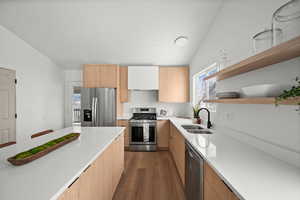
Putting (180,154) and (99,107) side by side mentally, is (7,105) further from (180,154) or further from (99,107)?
(180,154)

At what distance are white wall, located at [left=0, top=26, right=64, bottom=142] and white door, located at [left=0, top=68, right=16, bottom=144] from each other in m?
0.12

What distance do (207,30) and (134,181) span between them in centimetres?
A: 311

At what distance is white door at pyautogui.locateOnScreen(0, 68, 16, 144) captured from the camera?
9.13ft

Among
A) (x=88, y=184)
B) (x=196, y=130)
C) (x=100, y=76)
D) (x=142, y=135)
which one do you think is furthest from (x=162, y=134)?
(x=88, y=184)

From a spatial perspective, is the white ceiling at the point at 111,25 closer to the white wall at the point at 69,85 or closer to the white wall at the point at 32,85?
the white wall at the point at 32,85

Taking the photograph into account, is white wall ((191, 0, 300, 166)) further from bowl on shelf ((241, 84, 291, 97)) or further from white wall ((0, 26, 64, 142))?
white wall ((0, 26, 64, 142))

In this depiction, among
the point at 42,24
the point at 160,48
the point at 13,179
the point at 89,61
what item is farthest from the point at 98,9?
the point at 13,179

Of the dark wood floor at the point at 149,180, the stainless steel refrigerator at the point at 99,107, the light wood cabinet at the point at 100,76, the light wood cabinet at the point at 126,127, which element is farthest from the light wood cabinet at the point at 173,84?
the dark wood floor at the point at 149,180

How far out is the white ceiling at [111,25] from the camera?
240 centimetres

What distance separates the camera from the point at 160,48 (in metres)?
3.42

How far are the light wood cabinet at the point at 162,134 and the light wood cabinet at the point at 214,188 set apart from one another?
259 cm

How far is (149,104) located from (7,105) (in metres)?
3.32

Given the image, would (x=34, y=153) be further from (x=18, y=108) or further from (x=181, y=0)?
(x=18, y=108)

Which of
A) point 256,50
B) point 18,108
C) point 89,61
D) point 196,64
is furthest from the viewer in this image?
point 89,61
